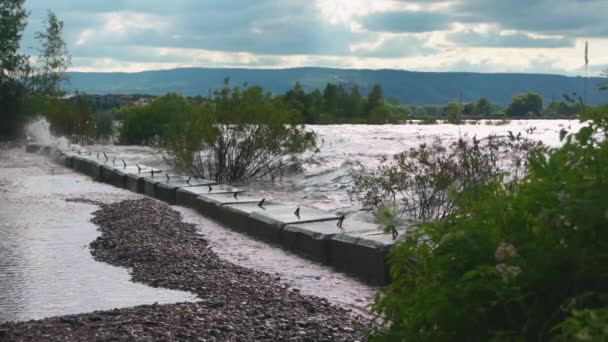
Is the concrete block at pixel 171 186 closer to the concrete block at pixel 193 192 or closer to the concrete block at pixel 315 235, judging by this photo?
the concrete block at pixel 193 192

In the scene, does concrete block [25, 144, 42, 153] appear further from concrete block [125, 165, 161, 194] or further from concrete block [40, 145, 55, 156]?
concrete block [125, 165, 161, 194]

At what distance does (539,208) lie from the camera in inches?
87.0

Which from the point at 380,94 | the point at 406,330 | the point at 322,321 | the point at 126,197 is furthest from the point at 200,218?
the point at 380,94

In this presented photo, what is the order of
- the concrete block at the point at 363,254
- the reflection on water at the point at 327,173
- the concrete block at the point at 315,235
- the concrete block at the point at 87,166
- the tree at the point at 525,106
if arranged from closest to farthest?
the concrete block at the point at 363,254, the concrete block at the point at 315,235, the reflection on water at the point at 327,173, the concrete block at the point at 87,166, the tree at the point at 525,106

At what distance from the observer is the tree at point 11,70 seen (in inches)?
Answer: 1031

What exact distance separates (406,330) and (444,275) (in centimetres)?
21

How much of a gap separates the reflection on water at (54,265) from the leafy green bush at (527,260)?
3.00m

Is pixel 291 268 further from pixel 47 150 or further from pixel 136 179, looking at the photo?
pixel 47 150

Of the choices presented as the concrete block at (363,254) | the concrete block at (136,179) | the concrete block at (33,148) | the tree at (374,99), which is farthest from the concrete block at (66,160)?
the tree at (374,99)

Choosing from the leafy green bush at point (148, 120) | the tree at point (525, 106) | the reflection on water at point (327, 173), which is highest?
the tree at point (525, 106)

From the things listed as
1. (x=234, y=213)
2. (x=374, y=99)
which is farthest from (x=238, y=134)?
(x=374, y=99)

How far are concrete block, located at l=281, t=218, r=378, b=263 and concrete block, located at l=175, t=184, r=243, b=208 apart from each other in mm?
2798

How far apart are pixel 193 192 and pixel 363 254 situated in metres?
4.34

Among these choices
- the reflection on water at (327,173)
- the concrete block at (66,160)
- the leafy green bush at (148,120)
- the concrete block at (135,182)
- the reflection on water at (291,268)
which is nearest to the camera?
the reflection on water at (291,268)
